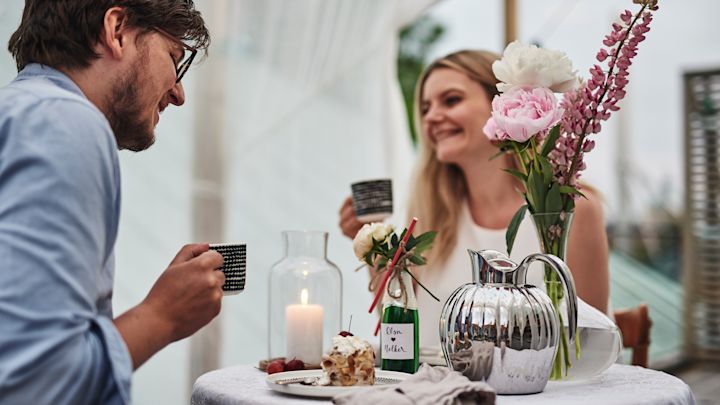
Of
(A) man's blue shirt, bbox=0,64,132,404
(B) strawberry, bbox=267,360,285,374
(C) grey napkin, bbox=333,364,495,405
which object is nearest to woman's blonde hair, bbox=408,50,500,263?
(B) strawberry, bbox=267,360,285,374

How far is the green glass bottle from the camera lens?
4.45 feet

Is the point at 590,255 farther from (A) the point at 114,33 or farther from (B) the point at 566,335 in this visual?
(A) the point at 114,33

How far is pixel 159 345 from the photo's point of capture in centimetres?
103

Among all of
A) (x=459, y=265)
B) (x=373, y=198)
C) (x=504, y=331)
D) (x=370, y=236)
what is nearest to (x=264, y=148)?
(x=459, y=265)

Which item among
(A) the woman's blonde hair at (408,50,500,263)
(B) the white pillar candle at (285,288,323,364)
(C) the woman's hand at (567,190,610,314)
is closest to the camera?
(B) the white pillar candle at (285,288,323,364)

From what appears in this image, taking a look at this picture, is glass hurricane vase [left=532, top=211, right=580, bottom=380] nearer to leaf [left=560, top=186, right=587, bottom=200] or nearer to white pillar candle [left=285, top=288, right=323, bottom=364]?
leaf [left=560, top=186, right=587, bottom=200]

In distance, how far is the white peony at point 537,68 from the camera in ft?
4.31

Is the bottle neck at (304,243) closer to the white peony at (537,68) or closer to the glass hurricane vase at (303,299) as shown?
the glass hurricane vase at (303,299)

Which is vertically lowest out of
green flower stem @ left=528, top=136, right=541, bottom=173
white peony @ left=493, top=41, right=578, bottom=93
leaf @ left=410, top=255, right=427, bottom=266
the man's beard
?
leaf @ left=410, top=255, right=427, bottom=266

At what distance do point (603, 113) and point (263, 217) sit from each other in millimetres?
1872

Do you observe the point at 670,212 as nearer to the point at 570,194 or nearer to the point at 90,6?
the point at 570,194

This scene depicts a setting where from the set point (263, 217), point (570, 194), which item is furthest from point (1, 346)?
point (263, 217)

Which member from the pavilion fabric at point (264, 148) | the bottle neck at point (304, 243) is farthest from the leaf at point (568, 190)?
the pavilion fabric at point (264, 148)

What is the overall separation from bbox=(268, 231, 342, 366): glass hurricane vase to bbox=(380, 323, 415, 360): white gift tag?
154mm
